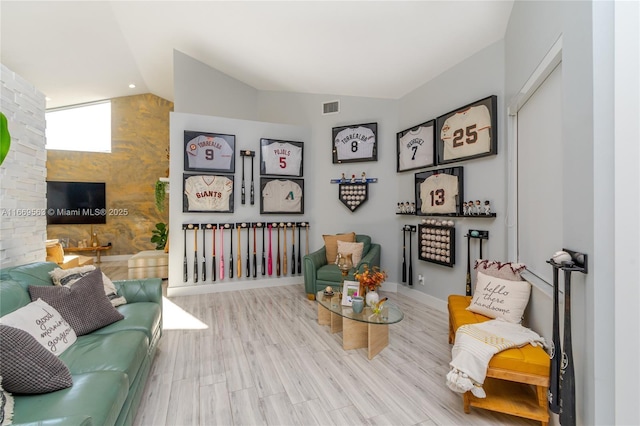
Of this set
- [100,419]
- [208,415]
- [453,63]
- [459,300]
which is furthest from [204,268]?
[453,63]

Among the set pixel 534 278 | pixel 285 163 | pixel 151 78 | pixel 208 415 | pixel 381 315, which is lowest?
pixel 208 415

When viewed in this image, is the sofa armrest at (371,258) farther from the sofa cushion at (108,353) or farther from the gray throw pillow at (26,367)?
the gray throw pillow at (26,367)

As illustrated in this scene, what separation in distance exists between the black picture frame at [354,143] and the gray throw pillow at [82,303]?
12.0 ft

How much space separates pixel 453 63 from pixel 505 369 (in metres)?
3.44

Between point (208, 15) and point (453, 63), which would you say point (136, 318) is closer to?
point (208, 15)

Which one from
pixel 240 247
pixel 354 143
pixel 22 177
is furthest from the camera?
pixel 354 143

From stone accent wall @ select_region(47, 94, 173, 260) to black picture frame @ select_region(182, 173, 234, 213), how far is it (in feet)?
11.3

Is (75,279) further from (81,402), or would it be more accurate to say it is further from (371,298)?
(371,298)

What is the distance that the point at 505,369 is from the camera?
1.57 m

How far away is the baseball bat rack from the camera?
4.22 m

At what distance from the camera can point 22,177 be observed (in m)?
2.29

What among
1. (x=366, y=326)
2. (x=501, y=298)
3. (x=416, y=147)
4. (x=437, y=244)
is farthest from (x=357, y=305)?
(x=416, y=147)

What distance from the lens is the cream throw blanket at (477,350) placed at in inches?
61.4

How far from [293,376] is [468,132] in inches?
123
